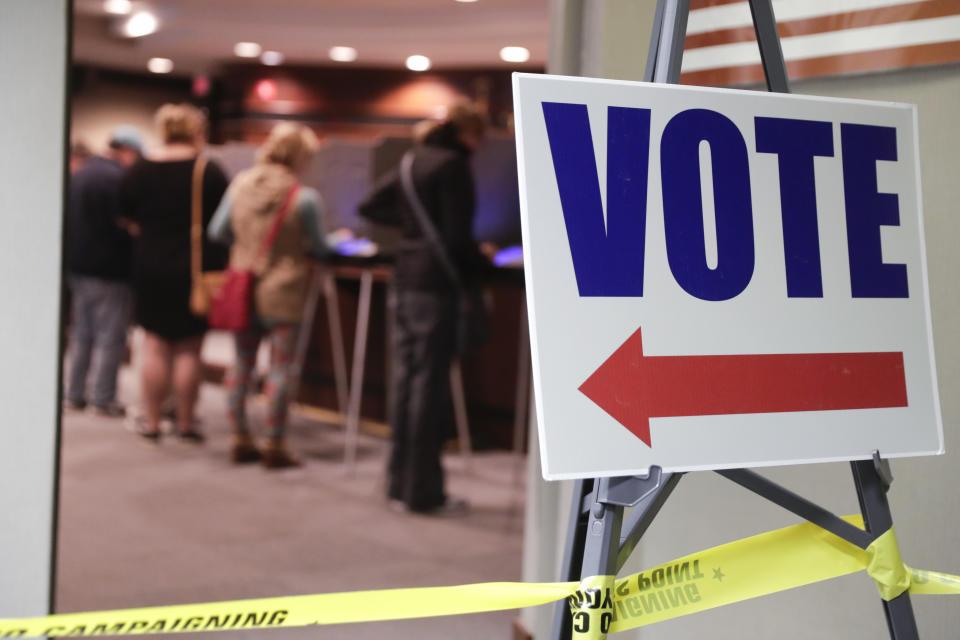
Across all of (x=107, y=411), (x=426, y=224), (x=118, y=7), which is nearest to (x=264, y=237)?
(x=426, y=224)

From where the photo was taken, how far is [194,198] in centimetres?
454

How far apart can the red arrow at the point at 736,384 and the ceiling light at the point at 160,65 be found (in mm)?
9729

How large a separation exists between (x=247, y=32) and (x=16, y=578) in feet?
23.3

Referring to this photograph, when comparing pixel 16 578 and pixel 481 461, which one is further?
pixel 481 461

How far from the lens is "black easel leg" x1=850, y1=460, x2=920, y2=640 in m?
1.30

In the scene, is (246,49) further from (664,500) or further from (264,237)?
(664,500)

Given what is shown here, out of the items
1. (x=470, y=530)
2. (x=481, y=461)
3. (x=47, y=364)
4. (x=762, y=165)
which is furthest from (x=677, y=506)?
(x=481, y=461)

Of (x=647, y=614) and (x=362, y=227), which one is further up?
(x=362, y=227)

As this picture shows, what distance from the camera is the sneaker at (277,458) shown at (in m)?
4.41

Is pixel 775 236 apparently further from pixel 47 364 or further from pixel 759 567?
pixel 47 364

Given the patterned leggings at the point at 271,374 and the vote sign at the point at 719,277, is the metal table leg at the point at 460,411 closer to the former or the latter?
the patterned leggings at the point at 271,374

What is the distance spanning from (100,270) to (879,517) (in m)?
5.01

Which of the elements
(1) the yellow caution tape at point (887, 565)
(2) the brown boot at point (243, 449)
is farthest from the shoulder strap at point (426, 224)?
(1) the yellow caution tape at point (887, 565)

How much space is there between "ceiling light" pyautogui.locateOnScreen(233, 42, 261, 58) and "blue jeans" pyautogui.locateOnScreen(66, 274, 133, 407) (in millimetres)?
3893
